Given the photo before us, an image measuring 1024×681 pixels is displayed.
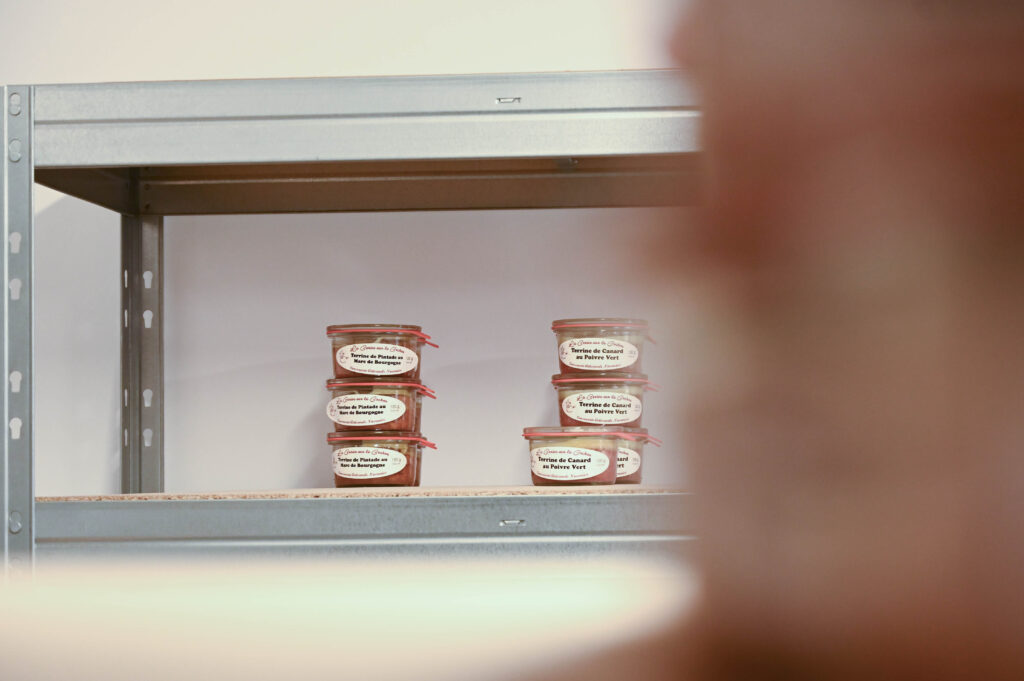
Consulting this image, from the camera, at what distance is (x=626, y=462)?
1.18m

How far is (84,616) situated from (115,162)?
1062 mm

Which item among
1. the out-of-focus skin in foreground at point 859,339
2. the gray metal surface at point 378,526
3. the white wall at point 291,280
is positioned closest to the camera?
the out-of-focus skin in foreground at point 859,339

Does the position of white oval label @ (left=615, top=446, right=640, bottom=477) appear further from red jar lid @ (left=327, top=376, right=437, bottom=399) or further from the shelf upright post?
the shelf upright post

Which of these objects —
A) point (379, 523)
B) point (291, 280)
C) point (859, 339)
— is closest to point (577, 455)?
point (379, 523)

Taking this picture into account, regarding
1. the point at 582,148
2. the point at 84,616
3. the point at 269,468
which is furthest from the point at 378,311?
the point at 84,616

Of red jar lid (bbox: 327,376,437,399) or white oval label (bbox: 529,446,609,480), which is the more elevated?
red jar lid (bbox: 327,376,437,399)

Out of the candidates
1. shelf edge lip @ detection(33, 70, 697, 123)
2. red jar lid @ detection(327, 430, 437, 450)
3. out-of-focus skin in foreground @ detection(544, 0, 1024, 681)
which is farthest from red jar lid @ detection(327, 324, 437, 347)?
out-of-focus skin in foreground @ detection(544, 0, 1024, 681)

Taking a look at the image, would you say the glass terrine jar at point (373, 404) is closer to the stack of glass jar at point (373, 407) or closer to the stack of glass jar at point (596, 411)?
the stack of glass jar at point (373, 407)

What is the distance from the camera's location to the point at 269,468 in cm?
151

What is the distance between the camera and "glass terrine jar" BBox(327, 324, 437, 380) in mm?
1176

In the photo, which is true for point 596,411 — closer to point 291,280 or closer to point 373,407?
point 373,407

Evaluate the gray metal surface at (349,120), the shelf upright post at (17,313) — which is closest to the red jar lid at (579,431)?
the gray metal surface at (349,120)

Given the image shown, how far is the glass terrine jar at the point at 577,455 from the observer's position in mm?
1133

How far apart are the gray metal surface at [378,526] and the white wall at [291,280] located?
398 millimetres
